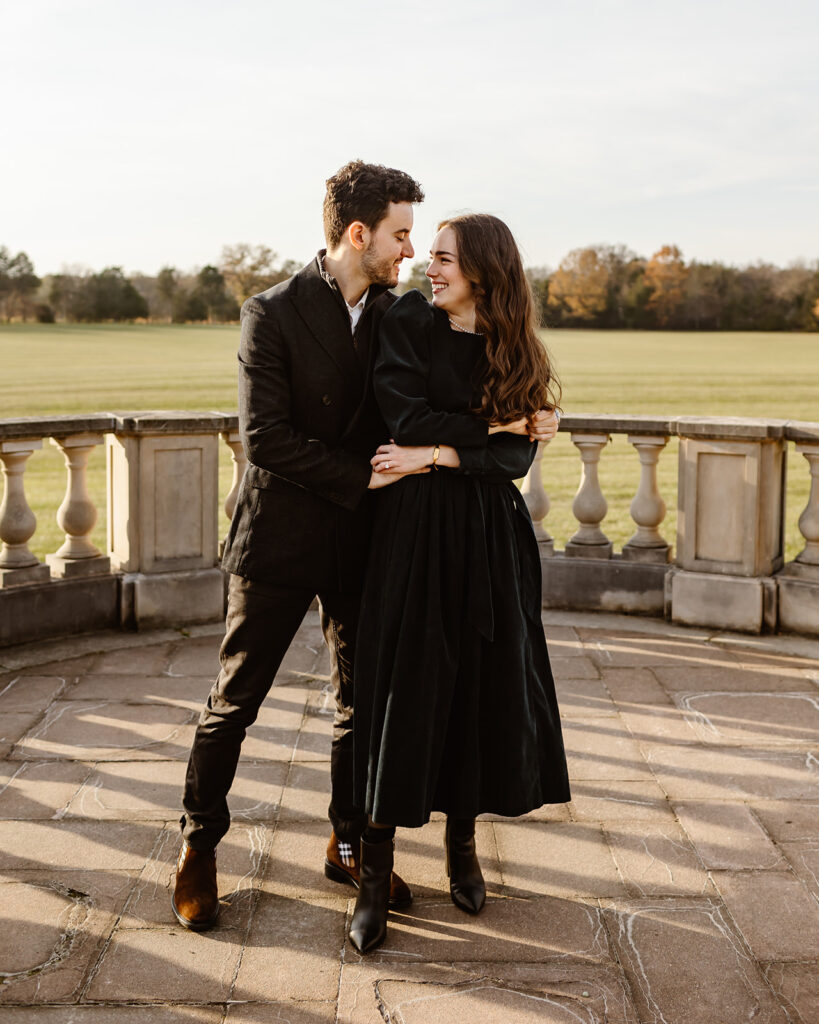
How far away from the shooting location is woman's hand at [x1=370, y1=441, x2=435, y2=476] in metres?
3.02

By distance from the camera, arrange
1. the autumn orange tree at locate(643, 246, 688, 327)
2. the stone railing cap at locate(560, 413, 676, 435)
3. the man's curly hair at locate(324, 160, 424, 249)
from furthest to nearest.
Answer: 1. the autumn orange tree at locate(643, 246, 688, 327)
2. the stone railing cap at locate(560, 413, 676, 435)
3. the man's curly hair at locate(324, 160, 424, 249)

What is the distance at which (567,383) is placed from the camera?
39.3 meters

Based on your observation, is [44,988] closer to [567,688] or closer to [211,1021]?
[211,1021]

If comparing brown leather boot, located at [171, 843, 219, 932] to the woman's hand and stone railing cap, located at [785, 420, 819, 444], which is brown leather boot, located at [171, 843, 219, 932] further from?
stone railing cap, located at [785, 420, 819, 444]

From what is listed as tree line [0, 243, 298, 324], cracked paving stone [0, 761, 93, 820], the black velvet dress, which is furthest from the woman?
tree line [0, 243, 298, 324]

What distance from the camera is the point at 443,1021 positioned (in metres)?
2.66

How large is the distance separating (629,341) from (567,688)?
56.7 meters

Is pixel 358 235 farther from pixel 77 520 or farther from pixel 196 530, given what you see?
pixel 77 520

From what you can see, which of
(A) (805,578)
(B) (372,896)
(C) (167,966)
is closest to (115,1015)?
(C) (167,966)

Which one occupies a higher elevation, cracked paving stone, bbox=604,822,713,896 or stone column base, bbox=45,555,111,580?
stone column base, bbox=45,555,111,580

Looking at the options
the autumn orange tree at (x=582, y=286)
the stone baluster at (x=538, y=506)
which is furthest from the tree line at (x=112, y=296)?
the stone baluster at (x=538, y=506)

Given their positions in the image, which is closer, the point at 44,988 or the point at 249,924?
the point at 44,988

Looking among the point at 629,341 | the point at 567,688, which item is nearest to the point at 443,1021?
the point at 567,688

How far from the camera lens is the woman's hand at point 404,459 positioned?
119 inches
